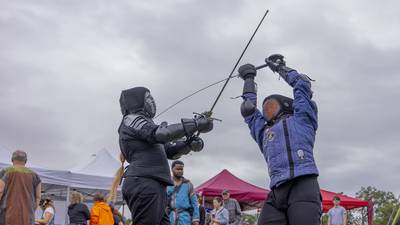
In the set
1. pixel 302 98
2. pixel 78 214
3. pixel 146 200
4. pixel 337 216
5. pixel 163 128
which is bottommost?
pixel 146 200

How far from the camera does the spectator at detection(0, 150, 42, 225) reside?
24.1 ft

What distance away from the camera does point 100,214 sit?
10156 mm

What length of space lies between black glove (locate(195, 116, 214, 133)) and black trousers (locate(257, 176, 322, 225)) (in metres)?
0.73

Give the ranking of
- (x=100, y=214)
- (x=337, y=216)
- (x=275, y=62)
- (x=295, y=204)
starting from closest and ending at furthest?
(x=295, y=204)
(x=275, y=62)
(x=100, y=214)
(x=337, y=216)

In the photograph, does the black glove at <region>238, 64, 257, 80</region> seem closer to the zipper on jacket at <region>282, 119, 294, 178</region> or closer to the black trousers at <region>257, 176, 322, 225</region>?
the zipper on jacket at <region>282, 119, 294, 178</region>

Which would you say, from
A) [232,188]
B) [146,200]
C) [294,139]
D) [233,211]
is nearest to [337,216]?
[233,211]

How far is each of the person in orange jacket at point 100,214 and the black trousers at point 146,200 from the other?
6.22 m

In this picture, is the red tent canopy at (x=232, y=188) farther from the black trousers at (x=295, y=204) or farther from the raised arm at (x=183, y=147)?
the black trousers at (x=295, y=204)

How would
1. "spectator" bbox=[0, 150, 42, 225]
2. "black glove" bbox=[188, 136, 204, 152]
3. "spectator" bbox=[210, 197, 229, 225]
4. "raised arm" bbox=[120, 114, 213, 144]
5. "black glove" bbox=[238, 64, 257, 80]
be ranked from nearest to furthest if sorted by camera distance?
"raised arm" bbox=[120, 114, 213, 144]
"black glove" bbox=[188, 136, 204, 152]
"black glove" bbox=[238, 64, 257, 80]
"spectator" bbox=[0, 150, 42, 225]
"spectator" bbox=[210, 197, 229, 225]

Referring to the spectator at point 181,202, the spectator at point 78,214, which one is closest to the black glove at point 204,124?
the spectator at point 181,202

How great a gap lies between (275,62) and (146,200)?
177cm

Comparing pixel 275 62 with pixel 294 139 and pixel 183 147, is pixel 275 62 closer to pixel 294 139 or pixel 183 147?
pixel 294 139

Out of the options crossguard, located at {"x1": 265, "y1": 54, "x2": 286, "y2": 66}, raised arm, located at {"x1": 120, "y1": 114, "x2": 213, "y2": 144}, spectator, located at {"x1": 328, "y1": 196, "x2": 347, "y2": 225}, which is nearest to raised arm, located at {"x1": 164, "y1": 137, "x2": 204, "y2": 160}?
raised arm, located at {"x1": 120, "y1": 114, "x2": 213, "y2": 144}

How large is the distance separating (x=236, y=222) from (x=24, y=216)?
4543mm
